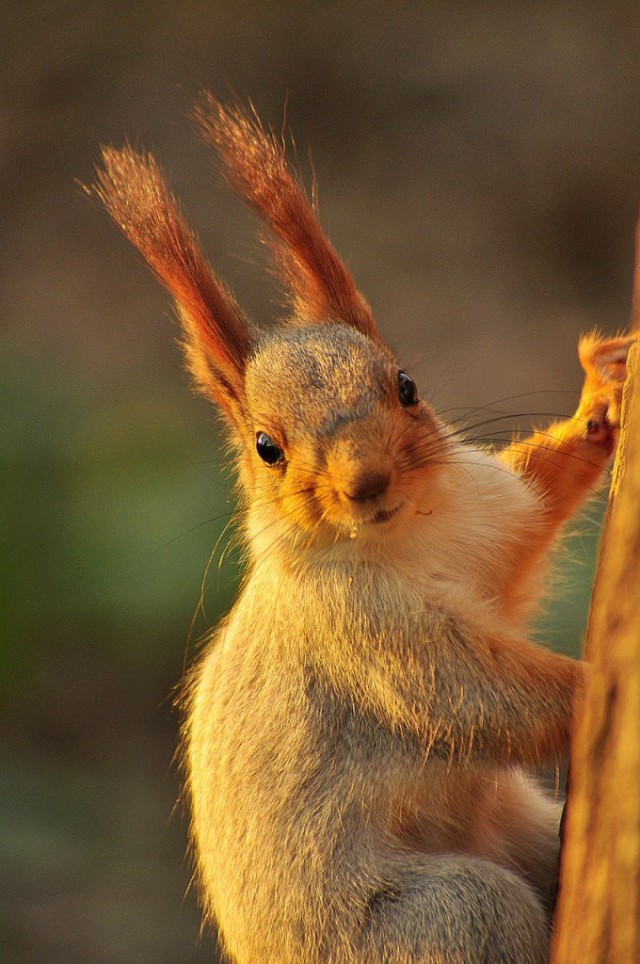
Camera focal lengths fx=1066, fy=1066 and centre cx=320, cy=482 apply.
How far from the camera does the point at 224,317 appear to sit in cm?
289

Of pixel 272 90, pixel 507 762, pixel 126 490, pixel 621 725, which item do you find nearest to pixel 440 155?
pixel 272 90

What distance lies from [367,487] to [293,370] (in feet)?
1.52

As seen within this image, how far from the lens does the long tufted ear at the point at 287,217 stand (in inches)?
108

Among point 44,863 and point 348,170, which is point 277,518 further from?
→ point 348,170

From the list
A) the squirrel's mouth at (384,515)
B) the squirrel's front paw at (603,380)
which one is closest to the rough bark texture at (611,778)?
the squirrel's mouth at (384,515)

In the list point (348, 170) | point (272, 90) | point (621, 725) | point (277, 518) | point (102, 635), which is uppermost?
point (272, 90)

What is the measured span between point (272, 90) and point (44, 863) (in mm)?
5839

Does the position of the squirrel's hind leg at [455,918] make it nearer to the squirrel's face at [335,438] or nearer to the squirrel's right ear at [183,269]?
the squirrel's face at [335,438]

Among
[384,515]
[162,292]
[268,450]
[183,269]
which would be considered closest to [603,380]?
[384,515]

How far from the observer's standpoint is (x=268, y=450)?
8.87 feet

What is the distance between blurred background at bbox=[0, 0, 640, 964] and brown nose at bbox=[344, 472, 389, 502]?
3.06 metres

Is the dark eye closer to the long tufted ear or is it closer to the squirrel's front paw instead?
the long tufted ear

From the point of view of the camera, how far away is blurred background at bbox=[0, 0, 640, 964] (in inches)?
222

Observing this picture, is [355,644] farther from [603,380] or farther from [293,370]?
[603,380]
